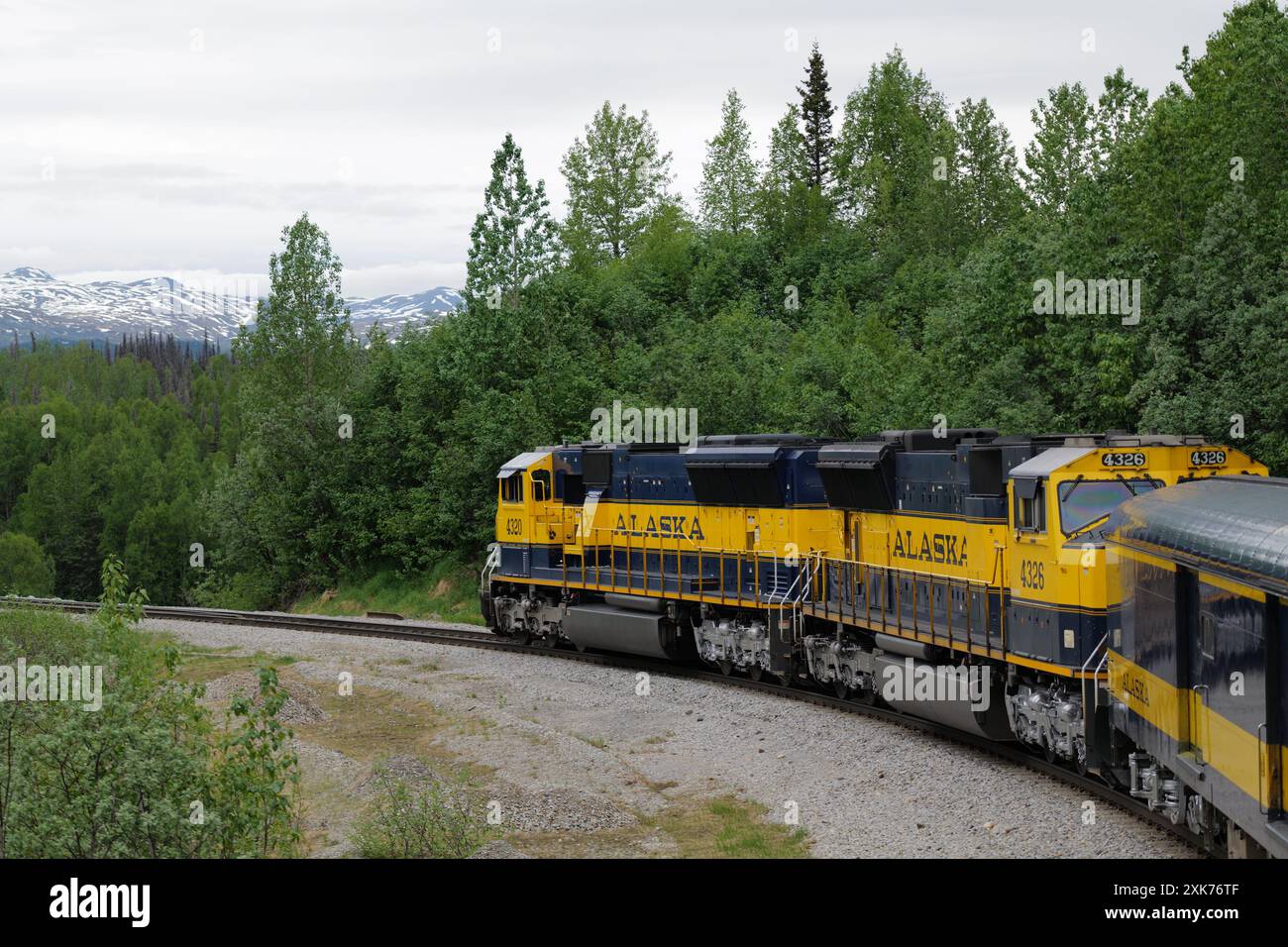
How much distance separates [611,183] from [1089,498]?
51963 mm

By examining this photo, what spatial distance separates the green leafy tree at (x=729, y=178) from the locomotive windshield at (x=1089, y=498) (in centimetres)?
5104

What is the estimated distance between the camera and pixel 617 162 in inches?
2456

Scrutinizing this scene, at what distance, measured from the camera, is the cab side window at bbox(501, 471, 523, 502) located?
27312mm

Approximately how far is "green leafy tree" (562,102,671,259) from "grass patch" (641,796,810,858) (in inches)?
1928

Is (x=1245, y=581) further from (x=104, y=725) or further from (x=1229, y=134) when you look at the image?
(x=1229, y=134)

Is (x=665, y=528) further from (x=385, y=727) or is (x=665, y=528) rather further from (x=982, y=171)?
(x=982, y=171)

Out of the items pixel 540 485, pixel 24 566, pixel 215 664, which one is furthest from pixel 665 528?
pixel 24 566

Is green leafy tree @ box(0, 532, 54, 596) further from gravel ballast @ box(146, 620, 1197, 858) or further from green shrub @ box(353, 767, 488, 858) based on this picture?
green shrub @ box(353, 767, 488, 858)

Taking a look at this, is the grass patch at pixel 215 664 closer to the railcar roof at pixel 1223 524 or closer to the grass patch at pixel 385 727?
the grass patch at pixel 385 727

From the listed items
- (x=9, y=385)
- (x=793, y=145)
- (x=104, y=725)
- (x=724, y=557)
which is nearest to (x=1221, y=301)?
(x=724, y=557)

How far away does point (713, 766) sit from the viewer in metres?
16.7

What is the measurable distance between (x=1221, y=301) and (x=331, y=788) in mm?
20351

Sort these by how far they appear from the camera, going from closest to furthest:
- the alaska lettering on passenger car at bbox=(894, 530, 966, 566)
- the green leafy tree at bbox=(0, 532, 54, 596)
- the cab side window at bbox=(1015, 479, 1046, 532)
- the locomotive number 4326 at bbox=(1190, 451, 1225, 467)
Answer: the locomotive number 4326 at bbox=(1190, 451, 1225, 467) → the cab side window at bbox=(1015, 479, 1046, 532) → the alaska lettering on passenger car at bbox=(894, 530, 966, 566) → the green leafy tree at bbox=(0, 532, 54, 596)

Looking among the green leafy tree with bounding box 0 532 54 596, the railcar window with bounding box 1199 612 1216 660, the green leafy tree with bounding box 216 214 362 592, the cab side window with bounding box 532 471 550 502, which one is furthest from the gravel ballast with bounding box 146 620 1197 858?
the green leafy tree with bounding box 0 532 54 596
